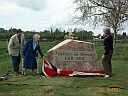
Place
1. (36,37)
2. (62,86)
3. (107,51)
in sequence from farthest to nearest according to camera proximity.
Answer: (36,37), (107,51), (62,86)

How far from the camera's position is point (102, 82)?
15523 mm

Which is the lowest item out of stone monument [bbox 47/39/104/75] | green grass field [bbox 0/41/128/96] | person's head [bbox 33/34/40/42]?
green grass field [bbox 0/41/128/96]

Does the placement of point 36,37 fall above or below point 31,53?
above

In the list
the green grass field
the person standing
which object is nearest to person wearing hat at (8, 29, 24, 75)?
the green grass field

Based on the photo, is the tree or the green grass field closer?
the green grass field

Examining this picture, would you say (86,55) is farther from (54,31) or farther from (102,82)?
(54,31)

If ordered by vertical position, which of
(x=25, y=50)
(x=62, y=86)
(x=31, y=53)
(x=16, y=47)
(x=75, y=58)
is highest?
(x=16, y=47)

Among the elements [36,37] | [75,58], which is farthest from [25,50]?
[75,58]

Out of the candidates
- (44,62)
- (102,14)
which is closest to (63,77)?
(44,62)

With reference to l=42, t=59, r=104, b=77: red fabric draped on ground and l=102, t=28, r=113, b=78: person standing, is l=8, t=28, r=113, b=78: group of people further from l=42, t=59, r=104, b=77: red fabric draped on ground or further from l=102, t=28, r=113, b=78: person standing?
l=102, t=28, r=113, b=78: person standing

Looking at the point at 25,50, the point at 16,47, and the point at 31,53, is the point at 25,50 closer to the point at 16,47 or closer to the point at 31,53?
the point at 31,53

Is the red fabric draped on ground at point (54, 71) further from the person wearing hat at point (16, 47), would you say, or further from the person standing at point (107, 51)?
the person wearing hat at point (16, 47)

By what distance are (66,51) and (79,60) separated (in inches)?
23.8

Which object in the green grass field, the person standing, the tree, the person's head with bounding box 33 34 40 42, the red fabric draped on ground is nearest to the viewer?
the green grass field
